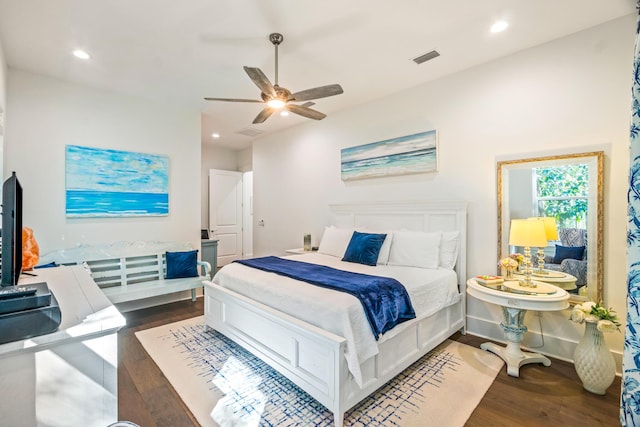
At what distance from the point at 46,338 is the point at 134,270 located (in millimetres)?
3330

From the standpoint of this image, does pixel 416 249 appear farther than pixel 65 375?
Yes

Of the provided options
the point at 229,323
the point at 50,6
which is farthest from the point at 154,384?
the point at 50,6

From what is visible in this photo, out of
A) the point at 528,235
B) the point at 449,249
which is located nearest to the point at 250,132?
the point at 449,249

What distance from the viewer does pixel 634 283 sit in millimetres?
1664

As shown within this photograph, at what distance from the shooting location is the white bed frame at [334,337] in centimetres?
196

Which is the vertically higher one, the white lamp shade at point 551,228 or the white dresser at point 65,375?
the white lamp shade at point 551,228

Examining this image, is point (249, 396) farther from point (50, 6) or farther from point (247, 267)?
point (50, 6)

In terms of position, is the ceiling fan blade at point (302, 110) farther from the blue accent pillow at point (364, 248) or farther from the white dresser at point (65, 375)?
the white dresser at point (65, 375)

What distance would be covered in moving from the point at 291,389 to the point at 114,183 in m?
3.45

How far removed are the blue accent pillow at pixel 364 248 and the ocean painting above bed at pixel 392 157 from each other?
100cm

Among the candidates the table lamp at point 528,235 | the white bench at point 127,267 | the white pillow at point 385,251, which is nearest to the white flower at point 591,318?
the table lamp at point 528,235

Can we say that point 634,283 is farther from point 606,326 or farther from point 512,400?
point 512,400

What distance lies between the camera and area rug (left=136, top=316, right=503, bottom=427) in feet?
6.57

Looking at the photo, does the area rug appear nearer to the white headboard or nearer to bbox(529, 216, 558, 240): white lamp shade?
the white headboard
